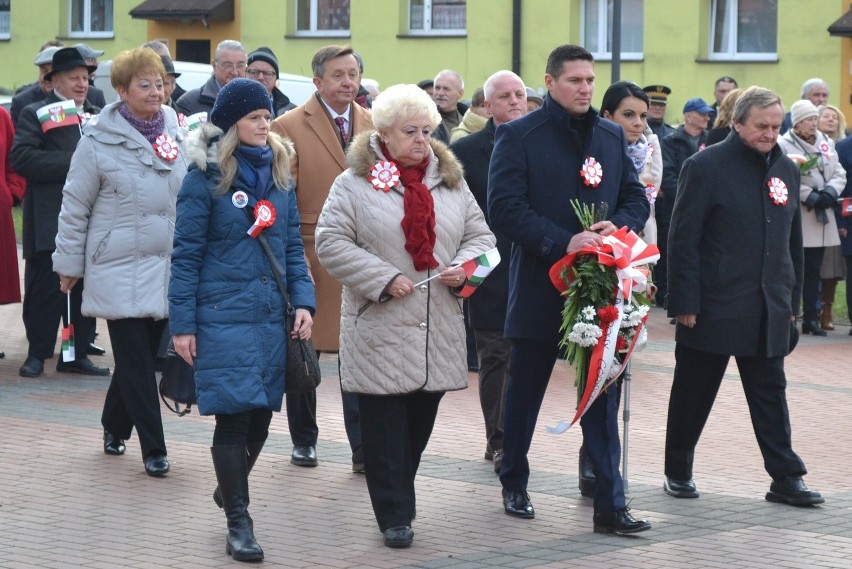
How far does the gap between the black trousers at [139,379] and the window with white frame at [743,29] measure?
20862 mm

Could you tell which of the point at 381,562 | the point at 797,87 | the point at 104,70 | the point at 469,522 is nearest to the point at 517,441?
the point at 469,522

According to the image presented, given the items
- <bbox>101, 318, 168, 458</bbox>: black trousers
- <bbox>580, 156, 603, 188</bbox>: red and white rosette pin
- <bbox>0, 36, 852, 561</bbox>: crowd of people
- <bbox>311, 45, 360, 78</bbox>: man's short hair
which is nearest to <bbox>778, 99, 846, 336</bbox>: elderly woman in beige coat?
<bbox>0, 36, 852, 561</bbox>: crowd of people

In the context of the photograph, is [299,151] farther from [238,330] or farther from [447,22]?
[447,22]

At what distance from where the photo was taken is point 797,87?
27.1 metres

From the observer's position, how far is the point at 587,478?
7.80m

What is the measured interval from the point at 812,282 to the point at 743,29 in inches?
543

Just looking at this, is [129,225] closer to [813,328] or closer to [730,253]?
[730,253]

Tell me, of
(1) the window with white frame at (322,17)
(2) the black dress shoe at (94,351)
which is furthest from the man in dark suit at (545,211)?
(1) the window with white frame at (322,17)

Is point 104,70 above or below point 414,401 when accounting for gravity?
above

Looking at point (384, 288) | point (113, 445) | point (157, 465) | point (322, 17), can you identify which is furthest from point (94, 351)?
point (322, 17)

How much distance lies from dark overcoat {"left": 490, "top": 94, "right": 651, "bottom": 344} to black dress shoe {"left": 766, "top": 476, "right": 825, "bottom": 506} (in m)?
1.39

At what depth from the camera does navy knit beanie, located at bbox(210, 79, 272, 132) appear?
268 inches

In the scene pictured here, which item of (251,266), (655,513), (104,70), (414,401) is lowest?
(655,513)

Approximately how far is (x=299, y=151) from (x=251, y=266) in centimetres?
195
